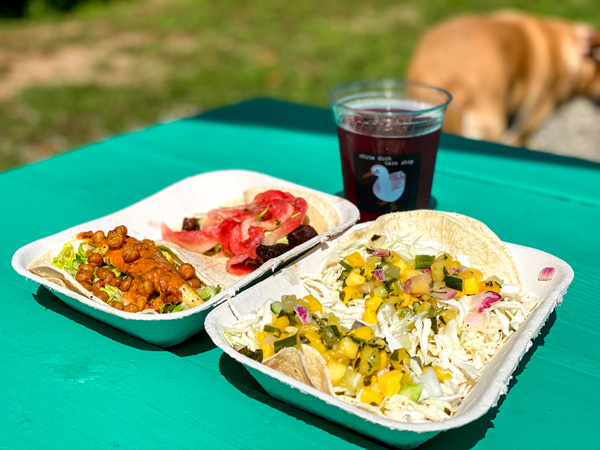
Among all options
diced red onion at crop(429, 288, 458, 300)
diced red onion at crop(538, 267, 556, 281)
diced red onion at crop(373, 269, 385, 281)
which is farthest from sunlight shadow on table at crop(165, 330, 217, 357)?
diced red onion at crop(538, 267, 556, 281)

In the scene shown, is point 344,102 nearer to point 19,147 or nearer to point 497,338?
point 497,338

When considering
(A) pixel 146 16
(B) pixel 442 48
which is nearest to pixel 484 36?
(B) pixel 442 48

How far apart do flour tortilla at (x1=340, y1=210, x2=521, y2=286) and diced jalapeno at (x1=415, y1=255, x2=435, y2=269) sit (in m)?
0.11

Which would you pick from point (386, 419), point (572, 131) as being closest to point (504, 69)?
point (572, 131)

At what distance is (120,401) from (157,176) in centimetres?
127

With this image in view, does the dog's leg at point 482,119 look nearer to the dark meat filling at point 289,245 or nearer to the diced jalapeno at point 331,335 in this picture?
the dark meat filling at point 289,245

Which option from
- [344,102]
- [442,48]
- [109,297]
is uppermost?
[344,102]

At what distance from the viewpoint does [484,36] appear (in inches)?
190

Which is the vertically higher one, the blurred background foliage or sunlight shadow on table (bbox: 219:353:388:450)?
sunlight shadow on table (bbox: 219:353:388:450)

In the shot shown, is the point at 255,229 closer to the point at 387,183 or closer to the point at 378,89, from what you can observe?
the point at 387,183

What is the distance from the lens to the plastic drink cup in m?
1.78

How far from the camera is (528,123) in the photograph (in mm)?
5695

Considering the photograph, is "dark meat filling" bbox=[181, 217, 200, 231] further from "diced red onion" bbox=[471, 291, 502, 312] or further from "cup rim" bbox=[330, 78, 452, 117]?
"diced red onion" bbox=[471, 291, 502, 312]

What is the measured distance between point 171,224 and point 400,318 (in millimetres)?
813
